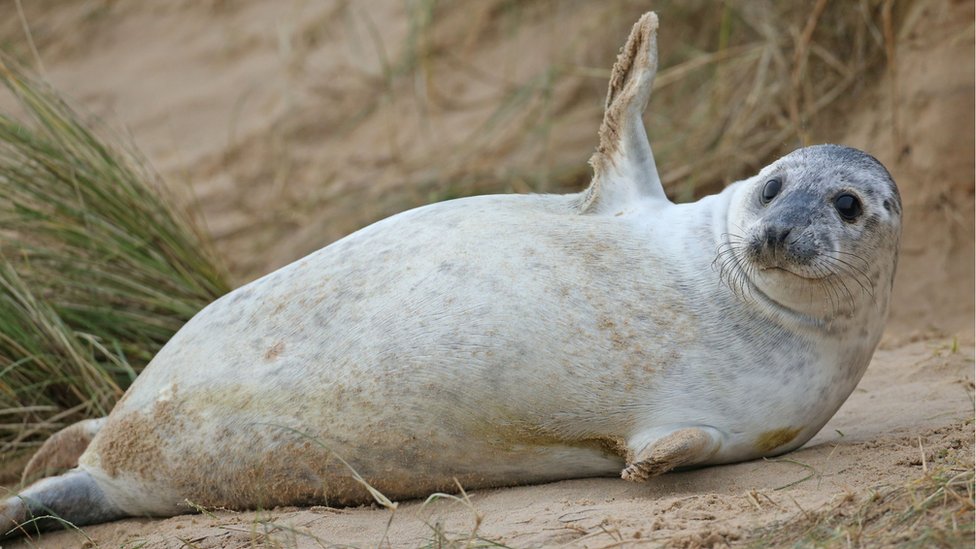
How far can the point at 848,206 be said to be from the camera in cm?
301

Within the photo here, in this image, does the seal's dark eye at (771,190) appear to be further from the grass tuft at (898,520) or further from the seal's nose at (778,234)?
the grass tuft at (898,520)

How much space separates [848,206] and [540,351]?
0.83 m

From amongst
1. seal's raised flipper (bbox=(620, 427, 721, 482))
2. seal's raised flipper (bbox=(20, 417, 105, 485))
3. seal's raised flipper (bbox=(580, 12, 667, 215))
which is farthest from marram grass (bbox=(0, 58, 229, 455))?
seal's raised flipper (bbox=(620, 427, 721, 482))

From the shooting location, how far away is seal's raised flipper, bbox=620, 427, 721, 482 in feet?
9.26

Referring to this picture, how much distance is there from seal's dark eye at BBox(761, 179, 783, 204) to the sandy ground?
66 centimetres

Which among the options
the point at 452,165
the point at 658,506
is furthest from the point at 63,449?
the point at 452,165

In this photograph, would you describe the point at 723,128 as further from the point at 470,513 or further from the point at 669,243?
the point at 470,513

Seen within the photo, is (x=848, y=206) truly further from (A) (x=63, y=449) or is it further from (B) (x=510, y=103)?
(B) (x=510, y=103)

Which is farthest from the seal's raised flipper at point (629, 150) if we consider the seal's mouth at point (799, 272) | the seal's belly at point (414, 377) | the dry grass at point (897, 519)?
the dry grass at point (897, 519)

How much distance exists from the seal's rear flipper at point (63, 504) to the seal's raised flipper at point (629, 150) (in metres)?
1.58

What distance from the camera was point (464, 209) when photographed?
3.36 metres

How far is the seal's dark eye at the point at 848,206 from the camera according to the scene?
3.01 meters

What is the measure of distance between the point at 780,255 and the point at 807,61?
3.02 metres

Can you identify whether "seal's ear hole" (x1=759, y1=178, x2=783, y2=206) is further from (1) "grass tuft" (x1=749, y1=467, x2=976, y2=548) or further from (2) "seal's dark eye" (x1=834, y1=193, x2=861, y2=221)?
(1) "grass tuft" (x1=749, y1=467, x2=976, y2=548)
